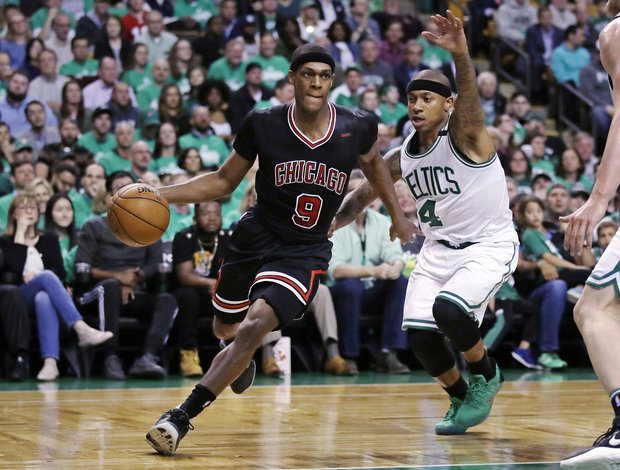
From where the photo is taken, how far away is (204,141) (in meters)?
11.4

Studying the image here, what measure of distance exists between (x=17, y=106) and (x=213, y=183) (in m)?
6.60

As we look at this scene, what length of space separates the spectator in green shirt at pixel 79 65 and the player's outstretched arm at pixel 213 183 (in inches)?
288

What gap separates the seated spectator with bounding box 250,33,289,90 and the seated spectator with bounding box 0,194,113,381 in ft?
15.5

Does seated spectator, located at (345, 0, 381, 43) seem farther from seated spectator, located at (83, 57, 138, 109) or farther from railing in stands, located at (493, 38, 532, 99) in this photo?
seated spectator, located at (83, 57, 138, 109)

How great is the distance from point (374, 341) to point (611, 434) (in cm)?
581

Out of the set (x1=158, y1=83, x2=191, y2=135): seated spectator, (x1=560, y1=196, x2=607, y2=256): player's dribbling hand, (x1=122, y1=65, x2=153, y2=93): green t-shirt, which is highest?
(x1=122, y1=65, x2=153, y2=93): green t-shirt

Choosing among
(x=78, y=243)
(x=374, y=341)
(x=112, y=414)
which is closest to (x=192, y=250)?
(x=78, y=243)

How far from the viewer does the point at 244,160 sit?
17.8 feet

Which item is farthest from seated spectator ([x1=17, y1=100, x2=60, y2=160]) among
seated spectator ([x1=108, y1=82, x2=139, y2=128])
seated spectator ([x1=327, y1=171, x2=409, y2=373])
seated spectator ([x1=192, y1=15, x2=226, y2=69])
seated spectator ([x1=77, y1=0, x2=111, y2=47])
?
seated spectator ([x1=327, y1=171, x2=409, y2=373])

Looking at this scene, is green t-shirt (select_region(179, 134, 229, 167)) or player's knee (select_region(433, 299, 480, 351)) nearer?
player's knee (select_region(433, 299, 480, 351))

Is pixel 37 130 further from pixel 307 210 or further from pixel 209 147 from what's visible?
pixel 307 210

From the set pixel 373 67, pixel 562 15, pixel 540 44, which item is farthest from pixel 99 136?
pixel 562 15

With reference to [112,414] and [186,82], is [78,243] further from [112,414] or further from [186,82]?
[186,82]

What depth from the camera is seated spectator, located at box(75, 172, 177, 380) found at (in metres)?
8.81
